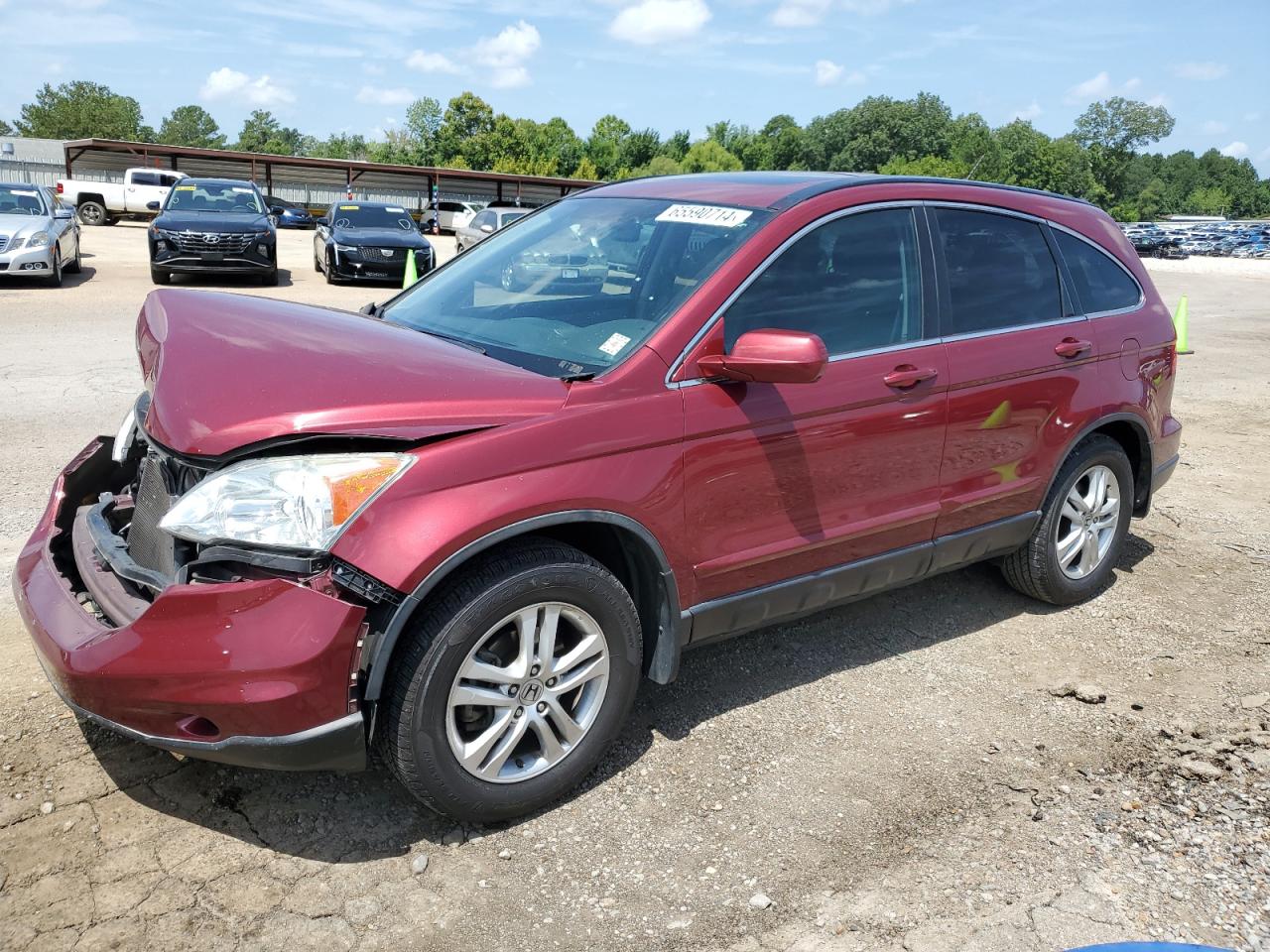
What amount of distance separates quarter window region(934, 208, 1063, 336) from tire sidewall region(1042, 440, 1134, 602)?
2.28 ft

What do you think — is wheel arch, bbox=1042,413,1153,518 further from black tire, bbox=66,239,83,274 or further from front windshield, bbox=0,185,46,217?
black tire, bbox=66,239,83,274

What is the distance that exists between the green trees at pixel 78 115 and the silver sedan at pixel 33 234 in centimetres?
9178

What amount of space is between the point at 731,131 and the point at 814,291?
15426cm

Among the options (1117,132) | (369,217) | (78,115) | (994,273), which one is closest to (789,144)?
(1117,132)

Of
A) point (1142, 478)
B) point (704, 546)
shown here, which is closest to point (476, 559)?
point (704, 546)

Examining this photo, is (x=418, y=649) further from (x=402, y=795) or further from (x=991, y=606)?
(x=991, y=606)

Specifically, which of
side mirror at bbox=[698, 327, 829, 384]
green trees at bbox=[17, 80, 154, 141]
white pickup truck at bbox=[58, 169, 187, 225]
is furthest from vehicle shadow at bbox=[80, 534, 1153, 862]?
green trees at bbox=[17, 80, 154, 141]

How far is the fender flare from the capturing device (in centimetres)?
267

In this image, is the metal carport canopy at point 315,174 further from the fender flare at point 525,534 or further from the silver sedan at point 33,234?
the fender flare at point 525,534

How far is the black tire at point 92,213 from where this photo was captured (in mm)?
32094

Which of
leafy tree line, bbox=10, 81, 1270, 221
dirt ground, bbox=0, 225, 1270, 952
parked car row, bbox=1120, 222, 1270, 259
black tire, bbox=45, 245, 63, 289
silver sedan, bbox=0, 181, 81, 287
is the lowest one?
dirt ground, bbox=0, 225, 1270, 952

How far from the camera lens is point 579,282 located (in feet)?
12.4

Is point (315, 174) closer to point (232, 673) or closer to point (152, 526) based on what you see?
point (152, 526)

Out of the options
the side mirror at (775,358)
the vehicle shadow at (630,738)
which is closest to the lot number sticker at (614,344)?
the side mirror at (775,358)
